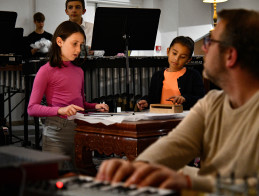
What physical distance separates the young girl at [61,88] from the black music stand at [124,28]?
890mm

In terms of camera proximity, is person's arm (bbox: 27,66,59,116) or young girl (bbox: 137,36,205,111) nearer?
person's arm (bbox: 27,66,59,116)

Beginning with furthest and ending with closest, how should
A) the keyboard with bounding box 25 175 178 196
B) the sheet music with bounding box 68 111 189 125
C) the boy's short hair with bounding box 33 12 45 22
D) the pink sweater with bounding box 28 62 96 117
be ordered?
the boy's short hair with bounding box 33 12 45 22, the pink sweater with bounding box 28 62 96 117, the sheet music with bounding box 68 111 189 125, the keyboard with bounding box 25 175 178 196

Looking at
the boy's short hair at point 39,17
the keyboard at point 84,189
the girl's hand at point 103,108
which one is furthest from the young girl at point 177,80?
the boy's short hair at point 39,17

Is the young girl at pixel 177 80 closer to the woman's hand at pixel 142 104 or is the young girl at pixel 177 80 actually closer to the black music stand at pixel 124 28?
the woman's hand at pixel 142 104

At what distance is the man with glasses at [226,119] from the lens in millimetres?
1363

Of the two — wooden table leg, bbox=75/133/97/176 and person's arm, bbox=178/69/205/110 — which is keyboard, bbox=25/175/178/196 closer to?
wooden table leg, bbox=75/133/97/176

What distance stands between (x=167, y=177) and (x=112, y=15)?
3062mm

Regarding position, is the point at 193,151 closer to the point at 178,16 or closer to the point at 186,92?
the point at 186,92

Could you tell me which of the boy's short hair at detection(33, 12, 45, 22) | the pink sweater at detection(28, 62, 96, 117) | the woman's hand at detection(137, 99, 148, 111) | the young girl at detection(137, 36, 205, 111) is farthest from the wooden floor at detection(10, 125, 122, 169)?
the boy's short hair at detection(33, 12, 45, 22)

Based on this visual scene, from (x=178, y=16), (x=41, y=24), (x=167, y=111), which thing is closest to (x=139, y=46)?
(x=167, y=111)

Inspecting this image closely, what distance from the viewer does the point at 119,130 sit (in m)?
2.46

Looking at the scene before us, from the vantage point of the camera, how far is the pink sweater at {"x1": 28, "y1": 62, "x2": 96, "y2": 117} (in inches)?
116

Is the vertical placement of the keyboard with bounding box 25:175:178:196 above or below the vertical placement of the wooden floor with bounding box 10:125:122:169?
above

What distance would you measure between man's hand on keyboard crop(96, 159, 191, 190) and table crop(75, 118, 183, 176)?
1163 mm
